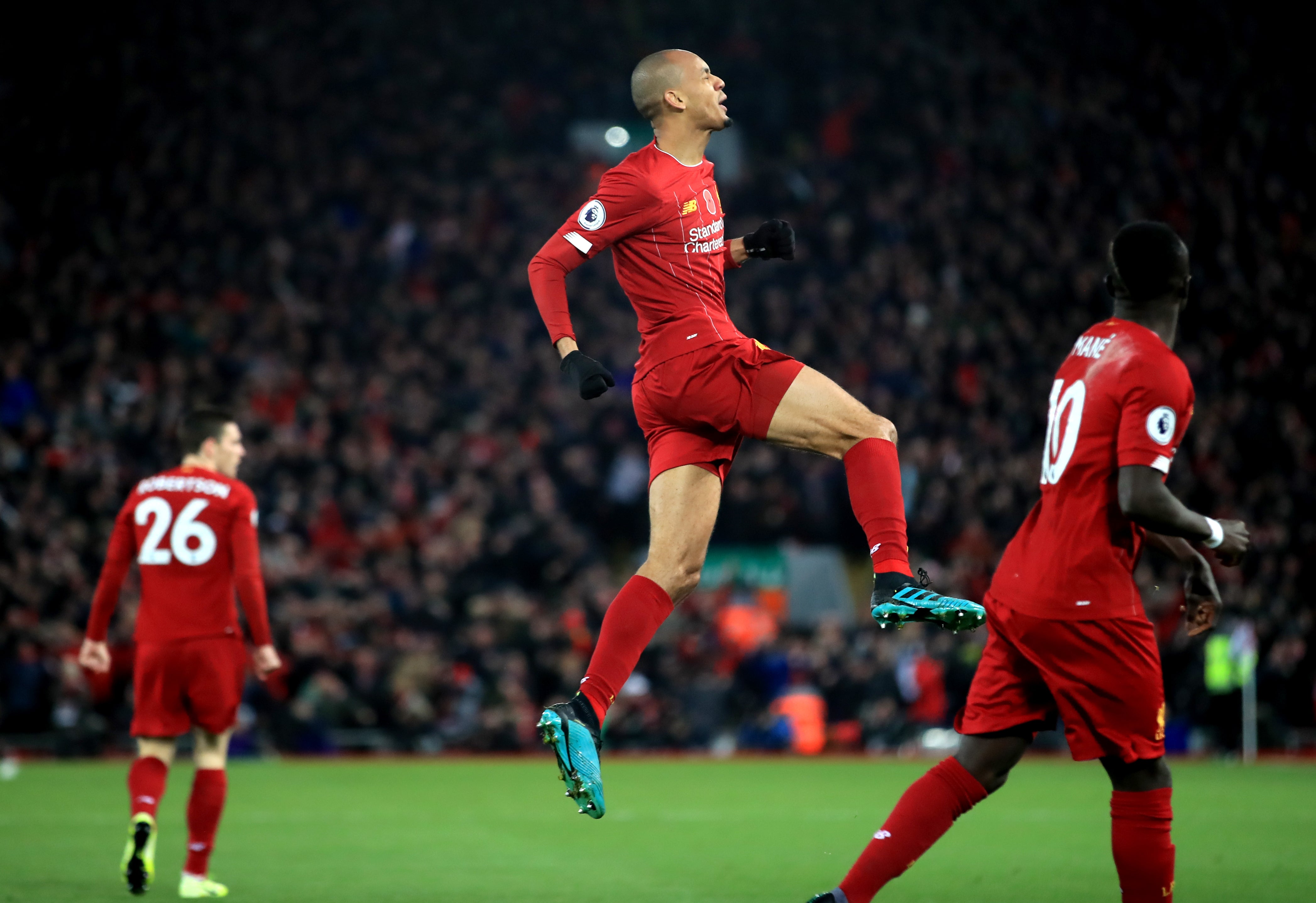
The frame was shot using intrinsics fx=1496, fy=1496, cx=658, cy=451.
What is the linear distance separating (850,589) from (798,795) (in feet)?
28.5

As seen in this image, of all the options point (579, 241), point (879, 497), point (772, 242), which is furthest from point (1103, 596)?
point (579, 241)

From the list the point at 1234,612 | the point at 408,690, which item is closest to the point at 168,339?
the point at 408,690

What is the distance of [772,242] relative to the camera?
5.86 m

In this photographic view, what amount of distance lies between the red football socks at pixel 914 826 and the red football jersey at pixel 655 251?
1724mm

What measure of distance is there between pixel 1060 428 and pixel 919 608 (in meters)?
0.78

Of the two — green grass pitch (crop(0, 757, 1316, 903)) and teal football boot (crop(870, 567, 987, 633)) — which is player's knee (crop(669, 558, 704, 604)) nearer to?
teal football boot (crop(870, 567, 987, 633))

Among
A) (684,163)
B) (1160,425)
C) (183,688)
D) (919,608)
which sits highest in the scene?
(684,163)

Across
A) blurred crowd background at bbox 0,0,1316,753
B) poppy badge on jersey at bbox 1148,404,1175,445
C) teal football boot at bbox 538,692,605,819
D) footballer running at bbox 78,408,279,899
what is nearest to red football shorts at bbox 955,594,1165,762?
poppy badge on jersey at bbox 1148,404,1175,445

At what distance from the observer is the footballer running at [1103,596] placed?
474cm

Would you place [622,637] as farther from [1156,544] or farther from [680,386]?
[1156,544]

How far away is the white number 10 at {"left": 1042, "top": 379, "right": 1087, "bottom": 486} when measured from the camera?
16.2 feet

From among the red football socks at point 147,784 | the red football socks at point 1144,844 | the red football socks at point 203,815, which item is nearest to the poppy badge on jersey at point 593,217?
the red football socks at point 1144,844

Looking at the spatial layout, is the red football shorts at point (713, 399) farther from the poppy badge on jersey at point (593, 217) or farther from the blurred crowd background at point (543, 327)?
the blurred crowd background at point (543, 327)

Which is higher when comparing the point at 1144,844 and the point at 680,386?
the point at 680,386
